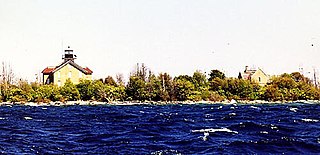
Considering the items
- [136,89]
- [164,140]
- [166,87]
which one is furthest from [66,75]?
[164,140]

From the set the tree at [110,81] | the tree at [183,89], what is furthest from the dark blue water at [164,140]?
the tree at [110,81]

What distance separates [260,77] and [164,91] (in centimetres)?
2832

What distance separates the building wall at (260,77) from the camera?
113637mm

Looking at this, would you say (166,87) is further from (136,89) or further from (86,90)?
(86,90)

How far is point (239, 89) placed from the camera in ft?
331

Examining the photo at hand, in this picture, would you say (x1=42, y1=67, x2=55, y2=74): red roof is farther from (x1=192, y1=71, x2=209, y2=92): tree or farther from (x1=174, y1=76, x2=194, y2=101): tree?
(x1=192, y1=71, x2=209, y2=92): tree

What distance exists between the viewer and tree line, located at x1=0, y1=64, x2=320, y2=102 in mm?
97750

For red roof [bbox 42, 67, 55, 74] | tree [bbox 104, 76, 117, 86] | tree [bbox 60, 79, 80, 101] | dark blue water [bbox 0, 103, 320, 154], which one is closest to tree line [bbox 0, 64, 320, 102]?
tree [bbox 60, 79, 80, 101]

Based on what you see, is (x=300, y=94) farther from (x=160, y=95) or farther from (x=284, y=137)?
(x=284, y=137)

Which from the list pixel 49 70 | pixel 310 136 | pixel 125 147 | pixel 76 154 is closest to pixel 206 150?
pixel 125 147

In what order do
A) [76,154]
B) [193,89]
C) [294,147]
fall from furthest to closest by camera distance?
[193,89] → [294,147] → [76,154]

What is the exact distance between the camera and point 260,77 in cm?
11456

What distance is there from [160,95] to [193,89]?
7.13 metres

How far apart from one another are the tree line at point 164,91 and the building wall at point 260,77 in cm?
969
